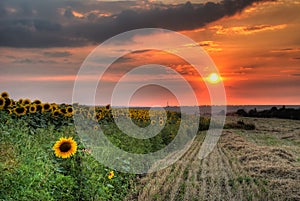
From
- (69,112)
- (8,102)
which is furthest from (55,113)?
(8,102)

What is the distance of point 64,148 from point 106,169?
112 cm

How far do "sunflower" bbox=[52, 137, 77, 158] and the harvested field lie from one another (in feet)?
5.58

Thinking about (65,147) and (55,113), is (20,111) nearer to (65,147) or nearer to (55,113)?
(55,113)

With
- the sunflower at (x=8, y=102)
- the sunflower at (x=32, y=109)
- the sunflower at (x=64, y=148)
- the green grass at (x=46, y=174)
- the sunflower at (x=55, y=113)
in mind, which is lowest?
the green grass at (x=46, y=174)

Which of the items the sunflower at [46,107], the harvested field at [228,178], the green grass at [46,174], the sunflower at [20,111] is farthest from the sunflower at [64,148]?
the sunflower at [46,107]

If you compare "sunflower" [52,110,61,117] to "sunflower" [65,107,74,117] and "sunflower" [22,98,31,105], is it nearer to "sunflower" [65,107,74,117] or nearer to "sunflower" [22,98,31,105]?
"sunflower" [65,107,74,117]

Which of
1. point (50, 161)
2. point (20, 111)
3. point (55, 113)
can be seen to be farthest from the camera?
point (55, 113)

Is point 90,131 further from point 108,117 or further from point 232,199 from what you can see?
point 232,199

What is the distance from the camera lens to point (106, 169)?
782 cm

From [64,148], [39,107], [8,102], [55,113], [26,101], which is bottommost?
[64,148]

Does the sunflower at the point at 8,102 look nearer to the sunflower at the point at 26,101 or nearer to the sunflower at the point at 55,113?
the sunflower at the point at 26,101

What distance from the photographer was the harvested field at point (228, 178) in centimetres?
847

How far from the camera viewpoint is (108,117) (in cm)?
1397

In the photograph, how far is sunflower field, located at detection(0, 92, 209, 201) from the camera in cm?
576
